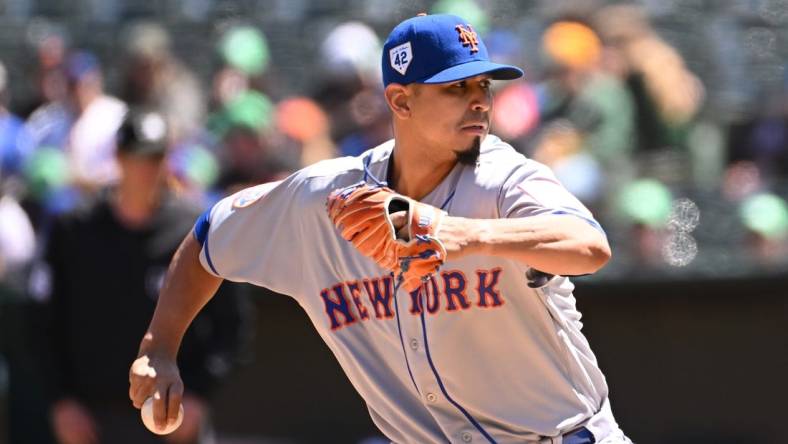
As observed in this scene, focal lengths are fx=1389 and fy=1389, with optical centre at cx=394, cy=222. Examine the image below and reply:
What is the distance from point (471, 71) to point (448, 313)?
25.5 inches

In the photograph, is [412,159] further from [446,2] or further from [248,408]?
[446,2]

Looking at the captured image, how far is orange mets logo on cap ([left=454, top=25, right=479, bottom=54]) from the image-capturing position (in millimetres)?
3730

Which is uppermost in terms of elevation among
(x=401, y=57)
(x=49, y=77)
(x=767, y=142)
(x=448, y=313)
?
(x=401, y=57)

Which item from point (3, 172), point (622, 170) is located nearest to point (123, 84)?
point (3, 172)

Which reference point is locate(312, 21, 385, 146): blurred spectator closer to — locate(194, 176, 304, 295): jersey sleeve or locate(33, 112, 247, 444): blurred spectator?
locate(33, 112, 247, 444): blurred spectator

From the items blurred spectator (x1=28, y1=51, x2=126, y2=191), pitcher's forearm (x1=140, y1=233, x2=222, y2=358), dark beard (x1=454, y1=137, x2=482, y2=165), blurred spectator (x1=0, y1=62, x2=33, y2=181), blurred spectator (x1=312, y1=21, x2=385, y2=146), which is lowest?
blurred spectator (x1=0, y1=62, x2=33, y2=181)

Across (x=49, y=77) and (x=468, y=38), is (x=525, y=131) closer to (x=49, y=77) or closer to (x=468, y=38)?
(x=49, y=77)

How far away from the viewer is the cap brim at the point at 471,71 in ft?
11.9

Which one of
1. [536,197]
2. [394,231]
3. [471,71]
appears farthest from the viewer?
[471,71]

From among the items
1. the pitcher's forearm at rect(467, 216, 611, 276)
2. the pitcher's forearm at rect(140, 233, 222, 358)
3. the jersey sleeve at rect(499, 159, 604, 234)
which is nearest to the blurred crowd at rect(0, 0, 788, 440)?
the pitcher's forearm at rect(140, 233, 222, 358)

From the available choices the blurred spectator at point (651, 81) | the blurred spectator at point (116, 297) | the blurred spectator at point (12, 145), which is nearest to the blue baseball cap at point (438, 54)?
the blurred spectator at point (116, 297)

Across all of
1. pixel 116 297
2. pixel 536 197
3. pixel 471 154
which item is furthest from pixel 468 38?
pixel 116 297

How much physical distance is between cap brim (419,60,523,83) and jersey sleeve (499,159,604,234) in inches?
9.7

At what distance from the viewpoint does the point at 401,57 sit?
3.81m
